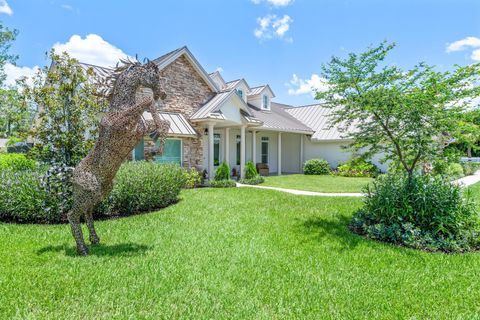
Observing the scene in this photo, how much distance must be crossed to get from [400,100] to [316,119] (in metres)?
18.7

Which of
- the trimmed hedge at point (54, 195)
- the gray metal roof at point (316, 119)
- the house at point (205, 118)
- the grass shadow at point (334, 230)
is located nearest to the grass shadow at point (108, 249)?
the trimmed hedge at point (54, 195)

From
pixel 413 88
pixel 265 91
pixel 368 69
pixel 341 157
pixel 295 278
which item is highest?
pixel 265 91

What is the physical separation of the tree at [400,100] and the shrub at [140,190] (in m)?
5.54

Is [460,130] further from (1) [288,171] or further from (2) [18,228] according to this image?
(1) [288,171]

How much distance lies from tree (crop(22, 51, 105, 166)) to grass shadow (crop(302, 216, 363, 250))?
711 centimetres

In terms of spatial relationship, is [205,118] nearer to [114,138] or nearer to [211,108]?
[211,108]

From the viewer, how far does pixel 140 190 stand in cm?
858

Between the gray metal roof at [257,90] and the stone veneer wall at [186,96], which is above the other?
the gray metal roof at [257,90]

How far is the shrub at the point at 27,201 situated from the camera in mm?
7273

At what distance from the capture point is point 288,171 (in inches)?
942

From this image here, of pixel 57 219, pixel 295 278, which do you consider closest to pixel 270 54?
pixel 57 219

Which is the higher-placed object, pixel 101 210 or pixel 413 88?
pixel 413 88

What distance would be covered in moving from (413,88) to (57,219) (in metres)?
9.35

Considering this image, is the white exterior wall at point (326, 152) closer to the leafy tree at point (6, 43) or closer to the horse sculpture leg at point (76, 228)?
the horse sculpture leg at point (76, 228)
